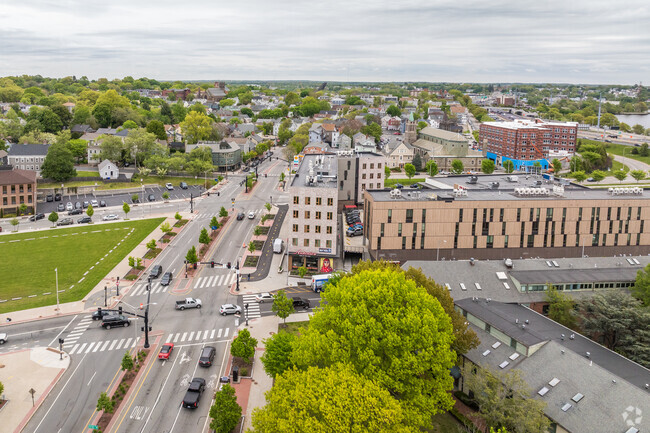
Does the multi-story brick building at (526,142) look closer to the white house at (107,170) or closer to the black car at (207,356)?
the white house at (107,170)

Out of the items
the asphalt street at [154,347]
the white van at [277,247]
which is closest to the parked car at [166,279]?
the asphalt street at [154,347]

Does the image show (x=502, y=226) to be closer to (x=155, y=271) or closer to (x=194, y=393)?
(x=194, y=393)

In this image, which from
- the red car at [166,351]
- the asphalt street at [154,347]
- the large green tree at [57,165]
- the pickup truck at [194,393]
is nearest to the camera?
the asphalt street at [154,347]

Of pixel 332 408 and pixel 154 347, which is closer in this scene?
pixel 332 408

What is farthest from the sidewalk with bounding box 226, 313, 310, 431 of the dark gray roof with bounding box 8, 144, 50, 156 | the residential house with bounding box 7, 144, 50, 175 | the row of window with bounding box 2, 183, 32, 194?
the dark gray roof with bounding box 8, 144, 50, 156

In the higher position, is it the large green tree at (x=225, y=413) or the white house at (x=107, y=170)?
the white house at (x=107, y=170)

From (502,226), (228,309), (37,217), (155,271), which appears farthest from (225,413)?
(37,217)

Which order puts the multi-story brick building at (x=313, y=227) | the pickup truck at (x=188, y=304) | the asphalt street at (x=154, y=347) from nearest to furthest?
1. the asphalt street at (x=154, y=347)
2. the pickup truck at (x=188, y=304)
3. the multi-story brick building at (x=313, y=227)

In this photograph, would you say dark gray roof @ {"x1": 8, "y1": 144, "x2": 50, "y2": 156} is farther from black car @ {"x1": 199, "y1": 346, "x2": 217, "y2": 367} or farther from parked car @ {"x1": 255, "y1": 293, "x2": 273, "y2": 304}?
black car @ {"x1": 199, "y1": 346, "x2": 217, "y2": 367}
